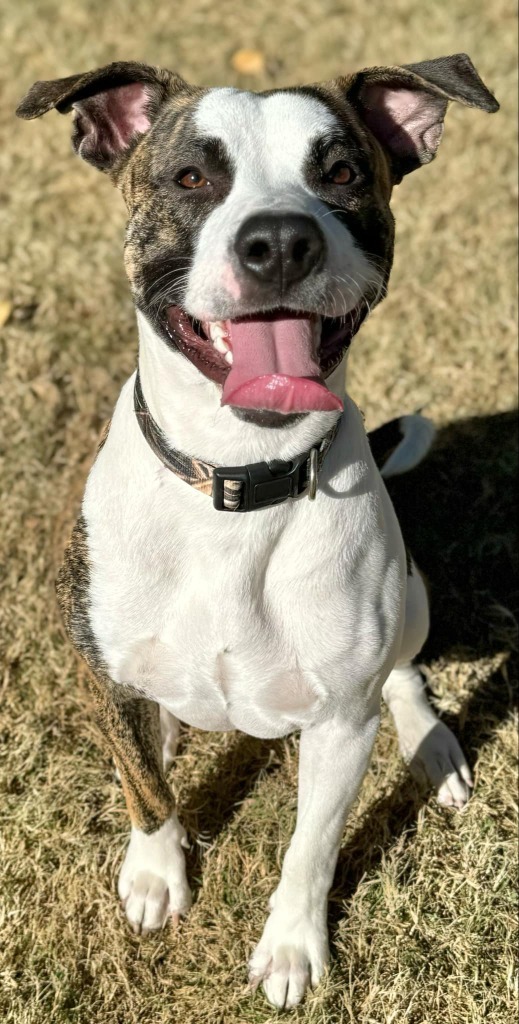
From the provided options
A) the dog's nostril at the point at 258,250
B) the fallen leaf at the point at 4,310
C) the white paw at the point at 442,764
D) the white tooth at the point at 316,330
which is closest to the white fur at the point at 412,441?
the white paw at the point at 442,764

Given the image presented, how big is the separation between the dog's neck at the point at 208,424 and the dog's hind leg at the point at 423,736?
37.9 inches

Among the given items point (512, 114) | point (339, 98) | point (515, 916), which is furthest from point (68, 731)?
point (512, 114)

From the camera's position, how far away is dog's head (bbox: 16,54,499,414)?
7.13ft

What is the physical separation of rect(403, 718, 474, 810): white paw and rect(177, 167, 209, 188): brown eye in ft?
6.50

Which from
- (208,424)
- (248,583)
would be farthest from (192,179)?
(248,583)

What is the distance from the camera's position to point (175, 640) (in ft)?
8.50

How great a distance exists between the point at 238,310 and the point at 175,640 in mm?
850

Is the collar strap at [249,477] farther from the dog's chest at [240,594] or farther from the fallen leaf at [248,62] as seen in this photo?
the fallen leaf at [248,62]

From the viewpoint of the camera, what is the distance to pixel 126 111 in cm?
266

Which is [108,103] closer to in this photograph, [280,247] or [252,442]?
[280,247]

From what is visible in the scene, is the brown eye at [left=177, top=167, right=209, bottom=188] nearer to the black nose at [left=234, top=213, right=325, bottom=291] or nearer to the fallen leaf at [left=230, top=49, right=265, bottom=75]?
the black nose at [left=234, top=213, right=325, bottom=291]

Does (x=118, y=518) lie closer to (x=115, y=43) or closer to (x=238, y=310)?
(x=238, y=310)

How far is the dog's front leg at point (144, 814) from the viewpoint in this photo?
2.82 m

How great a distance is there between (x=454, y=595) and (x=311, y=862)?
1424mm
